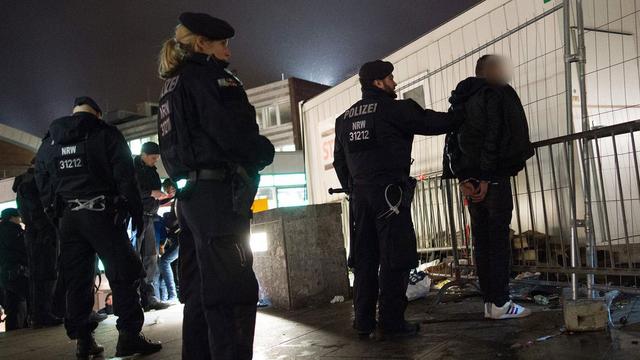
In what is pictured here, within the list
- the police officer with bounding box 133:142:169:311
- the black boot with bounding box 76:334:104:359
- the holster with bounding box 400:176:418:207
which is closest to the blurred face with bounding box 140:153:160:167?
the police officer with bounding box 133:142:169:311

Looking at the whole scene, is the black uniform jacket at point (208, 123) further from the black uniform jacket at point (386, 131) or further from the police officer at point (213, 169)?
the black uniform jacket at point (386, 131)

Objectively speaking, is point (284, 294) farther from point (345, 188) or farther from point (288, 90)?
point (288, 90)

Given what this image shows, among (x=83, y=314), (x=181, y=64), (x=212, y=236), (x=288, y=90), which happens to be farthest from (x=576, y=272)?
(x=288, y=90)

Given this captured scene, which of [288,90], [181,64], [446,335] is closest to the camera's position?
[181,64]

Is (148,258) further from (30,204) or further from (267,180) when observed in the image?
(267,180)

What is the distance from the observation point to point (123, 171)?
14.5 feet

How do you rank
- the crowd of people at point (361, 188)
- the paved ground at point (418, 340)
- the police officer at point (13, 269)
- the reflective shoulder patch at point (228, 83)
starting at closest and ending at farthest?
the reflective shoulder patch at point (228, 83), the crowd of people at point (361, 188), the paved ground at point (418, 340), the police officer at point (13, 269)

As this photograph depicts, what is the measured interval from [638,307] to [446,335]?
1632 millimetres

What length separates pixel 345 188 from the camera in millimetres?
4543

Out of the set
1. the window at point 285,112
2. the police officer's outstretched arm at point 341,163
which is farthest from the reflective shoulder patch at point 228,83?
the window at point 285,112

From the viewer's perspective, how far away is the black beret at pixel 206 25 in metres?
2.79

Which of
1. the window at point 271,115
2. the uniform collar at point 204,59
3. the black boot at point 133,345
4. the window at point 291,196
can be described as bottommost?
the black boot at point 133,345

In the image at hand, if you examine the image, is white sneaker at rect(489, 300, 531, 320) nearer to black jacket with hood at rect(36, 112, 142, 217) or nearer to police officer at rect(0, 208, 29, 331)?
black jacket with hood at rect(36, 112, 142, 217)

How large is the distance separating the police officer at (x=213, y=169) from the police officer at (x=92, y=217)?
169 centimetres
